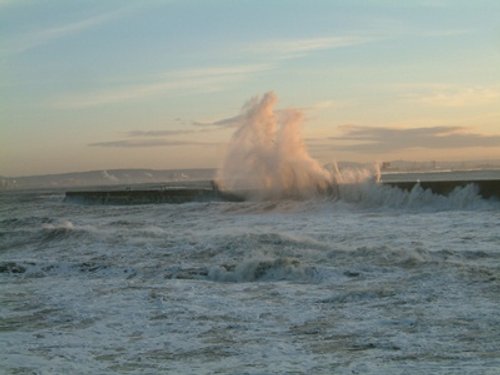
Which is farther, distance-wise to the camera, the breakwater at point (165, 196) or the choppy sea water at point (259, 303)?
the breakwater at point (165, 196)

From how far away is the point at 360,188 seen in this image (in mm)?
27781

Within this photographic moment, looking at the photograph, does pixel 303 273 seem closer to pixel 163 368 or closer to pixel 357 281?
pixel 357 281

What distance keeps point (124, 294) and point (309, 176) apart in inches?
966

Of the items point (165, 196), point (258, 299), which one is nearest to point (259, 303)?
point (258, 299)

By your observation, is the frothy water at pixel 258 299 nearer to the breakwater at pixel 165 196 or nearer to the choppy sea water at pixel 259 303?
the choppy sea water at pixel 259 303

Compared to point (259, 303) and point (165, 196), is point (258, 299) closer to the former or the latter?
point (259, 303)

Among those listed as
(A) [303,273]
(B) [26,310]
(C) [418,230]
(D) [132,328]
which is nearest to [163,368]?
(D) [132,328]

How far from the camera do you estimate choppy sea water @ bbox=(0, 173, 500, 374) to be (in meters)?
5.29

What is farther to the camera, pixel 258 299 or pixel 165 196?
pixel 165 196

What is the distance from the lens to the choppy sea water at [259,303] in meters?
5.29

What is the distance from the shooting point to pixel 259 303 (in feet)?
25.3

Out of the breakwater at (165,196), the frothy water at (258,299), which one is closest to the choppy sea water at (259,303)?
the frothy water at (258,299)

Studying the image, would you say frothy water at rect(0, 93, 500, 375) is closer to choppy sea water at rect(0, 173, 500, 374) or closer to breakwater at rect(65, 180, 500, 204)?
choppy sea water at rect(0, 173, 500, 374)

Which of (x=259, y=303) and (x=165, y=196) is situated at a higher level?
(x=165, y=196)
